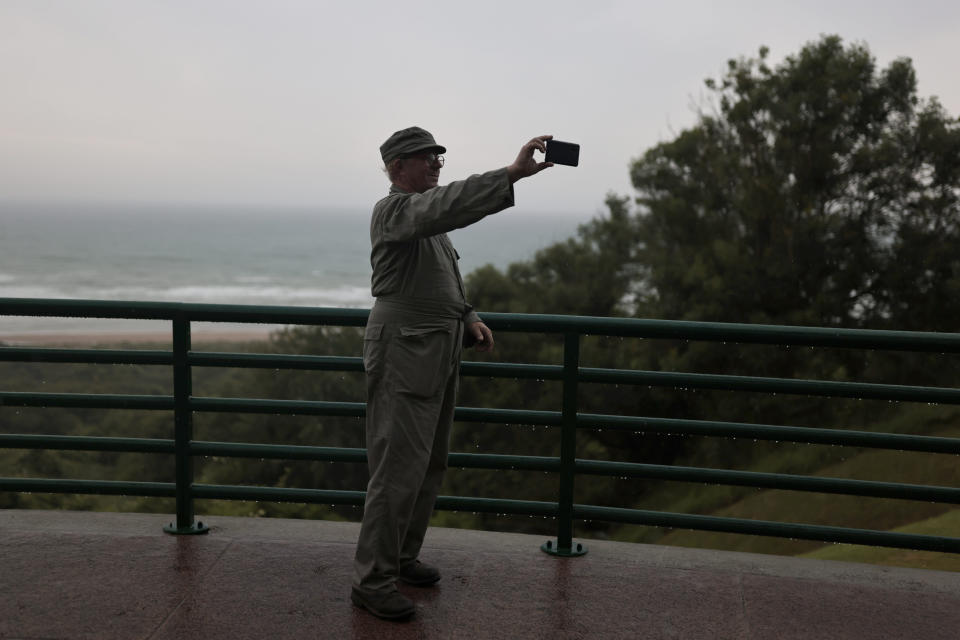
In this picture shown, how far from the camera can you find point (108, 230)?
554 feet

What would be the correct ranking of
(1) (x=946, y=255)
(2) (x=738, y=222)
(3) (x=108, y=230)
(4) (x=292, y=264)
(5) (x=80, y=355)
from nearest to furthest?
1. (5) (x=80, y=355)
2. (1) (x=946, y=255)
3. (2) (x=738, y=222)
4. (4) (x=292, y=264)
5. (3) (x=108, y=230)

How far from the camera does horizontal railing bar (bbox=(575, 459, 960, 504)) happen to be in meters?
4.29

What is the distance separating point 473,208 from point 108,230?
17725cm

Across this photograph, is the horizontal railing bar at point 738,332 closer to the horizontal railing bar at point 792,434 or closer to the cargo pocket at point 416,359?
the horizontal railing bar at point 792,434

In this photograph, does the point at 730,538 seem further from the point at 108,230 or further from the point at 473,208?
the point at 108,230

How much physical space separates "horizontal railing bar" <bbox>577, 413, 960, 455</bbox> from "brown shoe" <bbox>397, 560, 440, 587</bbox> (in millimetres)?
920

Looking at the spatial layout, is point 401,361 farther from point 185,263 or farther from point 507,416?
point 185,263

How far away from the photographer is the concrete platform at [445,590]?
12.2ft

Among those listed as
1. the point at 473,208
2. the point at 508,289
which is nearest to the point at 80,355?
the point at 473,208

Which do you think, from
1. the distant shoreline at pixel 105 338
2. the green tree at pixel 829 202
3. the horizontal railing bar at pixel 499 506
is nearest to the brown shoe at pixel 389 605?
the horizontal railing bar at pixel 499 506

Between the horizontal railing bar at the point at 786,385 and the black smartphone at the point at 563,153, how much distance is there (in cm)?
116

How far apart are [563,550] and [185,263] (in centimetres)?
12848

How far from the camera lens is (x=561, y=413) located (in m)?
4.59

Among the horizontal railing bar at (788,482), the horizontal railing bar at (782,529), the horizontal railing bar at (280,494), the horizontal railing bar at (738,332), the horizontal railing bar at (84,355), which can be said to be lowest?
the horizontal railing bar at (782,529)
